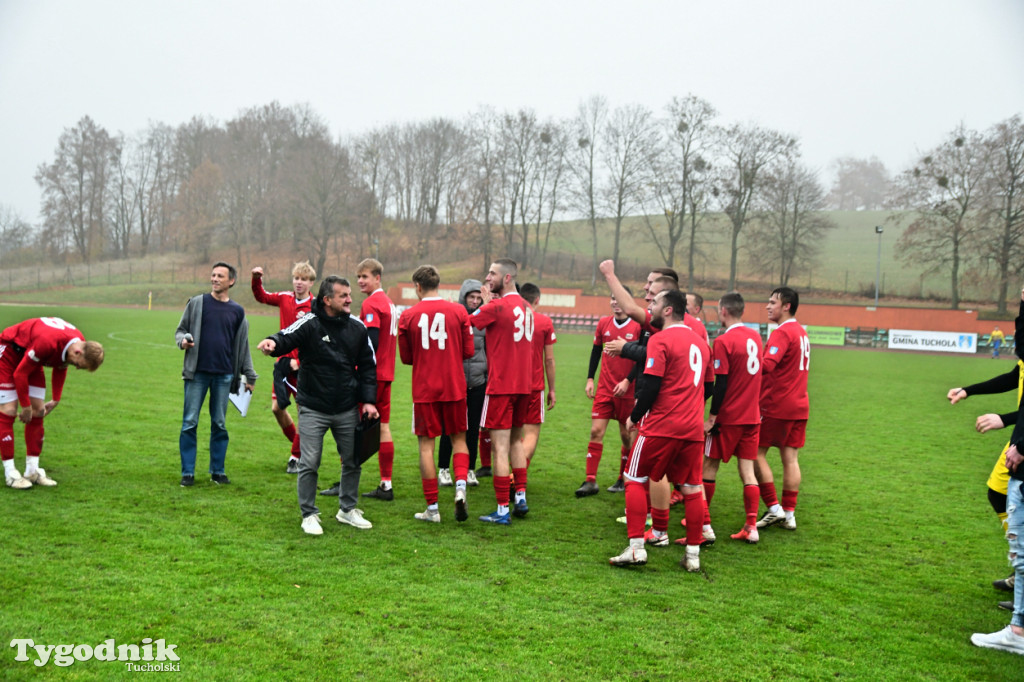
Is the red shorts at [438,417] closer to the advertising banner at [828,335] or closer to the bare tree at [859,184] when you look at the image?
the advertising banner at [828,335]

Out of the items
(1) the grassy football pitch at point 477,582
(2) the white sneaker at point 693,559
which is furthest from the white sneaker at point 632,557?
(2) the white sneaker at point 693,559

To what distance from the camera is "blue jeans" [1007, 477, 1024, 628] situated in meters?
4.37

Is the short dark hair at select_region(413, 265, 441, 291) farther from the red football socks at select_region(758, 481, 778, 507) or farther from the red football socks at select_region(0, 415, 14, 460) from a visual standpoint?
the red football socks at select_region(0, 415, 14, 460)

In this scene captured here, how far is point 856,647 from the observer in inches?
165

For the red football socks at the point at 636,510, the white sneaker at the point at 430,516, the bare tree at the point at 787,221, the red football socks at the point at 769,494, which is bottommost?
the white sneaker at the point at 430,516

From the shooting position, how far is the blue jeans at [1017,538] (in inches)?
172

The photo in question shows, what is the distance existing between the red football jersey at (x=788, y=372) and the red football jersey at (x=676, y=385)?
60.4 inches

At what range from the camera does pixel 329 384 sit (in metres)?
5.98

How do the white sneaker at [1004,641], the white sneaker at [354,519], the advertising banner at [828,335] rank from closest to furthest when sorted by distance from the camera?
1. the white sneaker at [1004,641]
2. the white sneaker at [354,519]
3. the advertising banner at [828,335]

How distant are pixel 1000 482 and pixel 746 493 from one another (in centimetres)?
196

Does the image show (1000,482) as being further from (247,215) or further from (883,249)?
(883,249)

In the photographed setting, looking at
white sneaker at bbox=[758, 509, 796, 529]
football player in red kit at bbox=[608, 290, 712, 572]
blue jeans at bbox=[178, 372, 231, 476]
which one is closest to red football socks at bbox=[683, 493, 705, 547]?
football player in red kit at bbox=[608, 290, 712, 572]

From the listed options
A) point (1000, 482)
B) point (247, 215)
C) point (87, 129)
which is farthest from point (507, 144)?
point (1000, 482)

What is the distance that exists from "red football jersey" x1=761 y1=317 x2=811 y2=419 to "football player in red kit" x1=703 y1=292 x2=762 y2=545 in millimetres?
418
